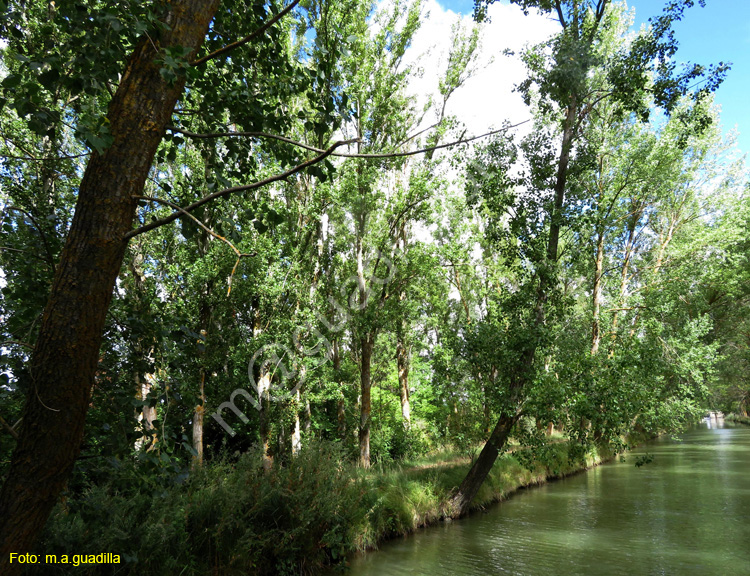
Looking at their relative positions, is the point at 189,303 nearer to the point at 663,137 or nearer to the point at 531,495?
the point at 531,495

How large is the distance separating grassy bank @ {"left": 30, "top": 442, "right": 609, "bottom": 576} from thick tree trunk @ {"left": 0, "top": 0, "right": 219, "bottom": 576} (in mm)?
834

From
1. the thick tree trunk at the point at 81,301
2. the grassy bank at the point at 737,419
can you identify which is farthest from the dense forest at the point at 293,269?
the grassy bank at the point at 737,419

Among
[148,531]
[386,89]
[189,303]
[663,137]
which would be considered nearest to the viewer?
[148,531]

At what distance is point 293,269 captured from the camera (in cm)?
1443

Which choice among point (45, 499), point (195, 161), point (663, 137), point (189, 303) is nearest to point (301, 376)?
point (189, 303)

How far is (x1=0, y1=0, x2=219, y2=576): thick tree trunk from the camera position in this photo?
1811 mm

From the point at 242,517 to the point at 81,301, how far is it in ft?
17.2

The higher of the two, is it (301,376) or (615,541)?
(301,376)

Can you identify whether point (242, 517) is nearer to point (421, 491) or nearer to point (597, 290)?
point (421, 491)

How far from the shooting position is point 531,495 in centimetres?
1384

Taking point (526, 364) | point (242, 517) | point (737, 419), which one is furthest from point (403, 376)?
point (737, 419)

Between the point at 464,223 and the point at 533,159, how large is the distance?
822 centimetres

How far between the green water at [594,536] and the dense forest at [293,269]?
884mm

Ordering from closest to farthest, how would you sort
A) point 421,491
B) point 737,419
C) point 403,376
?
1. point 421,491
2. point 403,376
3. point 737,419
